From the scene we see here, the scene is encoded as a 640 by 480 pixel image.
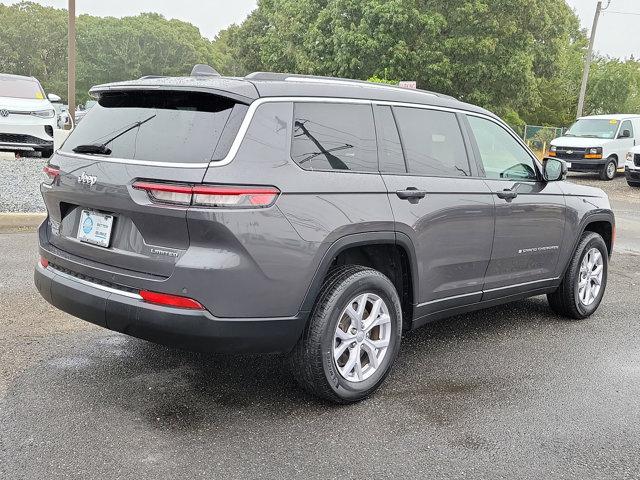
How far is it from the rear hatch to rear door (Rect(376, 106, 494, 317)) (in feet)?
3.53

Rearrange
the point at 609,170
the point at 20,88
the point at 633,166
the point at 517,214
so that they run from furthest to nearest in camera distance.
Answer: the point at 609,170, the point at 633,166, the point at 20,88, the point at 517,214

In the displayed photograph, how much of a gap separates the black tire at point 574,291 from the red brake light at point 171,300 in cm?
347

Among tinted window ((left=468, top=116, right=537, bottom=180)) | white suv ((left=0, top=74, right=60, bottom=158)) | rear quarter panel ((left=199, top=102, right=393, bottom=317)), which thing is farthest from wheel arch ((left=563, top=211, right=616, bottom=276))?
white suv ((left=0, top=74, right=60, bottom=158))

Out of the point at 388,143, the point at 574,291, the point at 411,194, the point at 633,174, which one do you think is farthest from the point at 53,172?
the point at 633,174

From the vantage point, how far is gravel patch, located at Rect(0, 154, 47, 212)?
29.1 ft

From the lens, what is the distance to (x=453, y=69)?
1109 inches

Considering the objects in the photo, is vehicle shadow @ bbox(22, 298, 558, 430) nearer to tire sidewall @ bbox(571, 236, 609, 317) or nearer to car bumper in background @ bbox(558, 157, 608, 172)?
tire sidewall @ bbox(571, 236, 609, 317)

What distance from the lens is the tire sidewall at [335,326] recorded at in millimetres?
3451

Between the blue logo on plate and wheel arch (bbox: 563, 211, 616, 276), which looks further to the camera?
wheel arch (bbox: 563, 211, 616, 276)

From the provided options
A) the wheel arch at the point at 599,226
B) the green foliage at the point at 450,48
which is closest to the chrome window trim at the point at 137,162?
the wheel arch at the point at 599,226

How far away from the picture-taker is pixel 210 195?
10.0 ft

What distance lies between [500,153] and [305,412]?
2.45 m

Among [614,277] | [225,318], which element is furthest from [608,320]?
[225,318]

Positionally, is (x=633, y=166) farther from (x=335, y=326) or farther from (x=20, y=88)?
(x=335, y=326)
